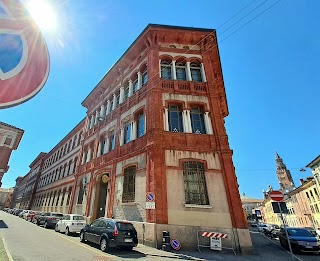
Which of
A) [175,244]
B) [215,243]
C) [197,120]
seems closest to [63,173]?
[197,120]

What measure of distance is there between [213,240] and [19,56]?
11.8 m

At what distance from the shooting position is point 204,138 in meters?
14.0

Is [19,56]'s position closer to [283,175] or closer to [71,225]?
[71,225]

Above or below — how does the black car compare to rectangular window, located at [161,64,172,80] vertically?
below

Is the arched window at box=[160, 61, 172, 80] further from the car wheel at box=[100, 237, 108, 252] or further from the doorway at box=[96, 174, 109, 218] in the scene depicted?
the car wheel at box=[100, 237, 108, 252]

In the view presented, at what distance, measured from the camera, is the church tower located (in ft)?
329

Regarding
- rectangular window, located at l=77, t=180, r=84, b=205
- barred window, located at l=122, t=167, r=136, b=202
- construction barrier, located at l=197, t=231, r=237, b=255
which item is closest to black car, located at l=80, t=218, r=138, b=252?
barred window, located at l=122, t=167, r=136, b=202

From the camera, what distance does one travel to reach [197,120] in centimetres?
1531

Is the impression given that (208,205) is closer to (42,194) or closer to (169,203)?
(169,203)

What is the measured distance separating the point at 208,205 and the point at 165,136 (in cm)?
518

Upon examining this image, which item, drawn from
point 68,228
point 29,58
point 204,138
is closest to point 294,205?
point 204,138

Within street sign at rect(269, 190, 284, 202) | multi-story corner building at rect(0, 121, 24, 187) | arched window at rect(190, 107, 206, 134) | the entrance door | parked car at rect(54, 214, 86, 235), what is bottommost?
parked car at rect(54, 214, 86, 235)

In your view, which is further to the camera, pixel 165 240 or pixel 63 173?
pixel 63 173

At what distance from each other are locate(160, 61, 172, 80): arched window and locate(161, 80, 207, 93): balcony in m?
0.98
